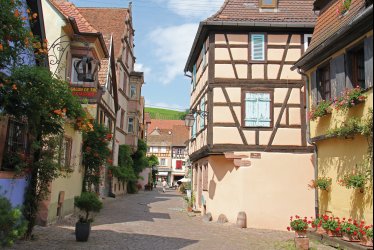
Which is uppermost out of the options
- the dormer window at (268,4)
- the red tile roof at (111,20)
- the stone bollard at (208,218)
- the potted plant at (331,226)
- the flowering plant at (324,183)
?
the red tile roof at (111,20)

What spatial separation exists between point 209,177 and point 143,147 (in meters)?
23.7

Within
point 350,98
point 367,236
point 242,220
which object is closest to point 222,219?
point 242,220

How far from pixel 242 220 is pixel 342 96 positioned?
7002 mm

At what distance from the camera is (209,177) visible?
18.8 m

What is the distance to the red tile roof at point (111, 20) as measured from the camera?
104ft

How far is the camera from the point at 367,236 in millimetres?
9648

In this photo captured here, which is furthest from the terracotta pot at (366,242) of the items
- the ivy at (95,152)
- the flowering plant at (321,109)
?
the ivy at (95,152)

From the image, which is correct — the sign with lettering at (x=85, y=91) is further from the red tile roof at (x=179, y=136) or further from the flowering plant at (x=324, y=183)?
the red tile roof at (x=179, y=136)

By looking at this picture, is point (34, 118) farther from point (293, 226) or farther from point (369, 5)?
point (369, 5)

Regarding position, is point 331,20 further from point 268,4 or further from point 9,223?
point 9,223

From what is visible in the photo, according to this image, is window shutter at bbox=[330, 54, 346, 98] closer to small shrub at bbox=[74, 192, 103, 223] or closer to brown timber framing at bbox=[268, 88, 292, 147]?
brown timber framing at bbox=[268, 88, 292, 147]

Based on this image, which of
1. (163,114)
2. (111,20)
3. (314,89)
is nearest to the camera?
(314,89)

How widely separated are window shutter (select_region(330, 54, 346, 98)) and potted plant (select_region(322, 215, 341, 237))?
3.31m

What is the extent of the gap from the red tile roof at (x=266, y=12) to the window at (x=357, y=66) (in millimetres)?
6741
